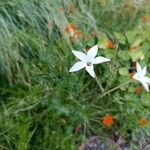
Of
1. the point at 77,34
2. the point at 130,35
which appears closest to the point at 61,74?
the point at 77,34

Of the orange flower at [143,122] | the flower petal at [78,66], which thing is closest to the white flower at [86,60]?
the flower petal at [78,66]

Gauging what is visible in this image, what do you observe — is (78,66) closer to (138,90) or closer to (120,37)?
(138,90)

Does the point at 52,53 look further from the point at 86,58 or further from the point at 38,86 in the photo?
the point at 86,58

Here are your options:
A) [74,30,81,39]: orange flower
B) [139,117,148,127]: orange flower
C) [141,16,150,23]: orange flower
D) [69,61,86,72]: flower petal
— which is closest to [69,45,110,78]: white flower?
[69,61,86,72]: flower petal

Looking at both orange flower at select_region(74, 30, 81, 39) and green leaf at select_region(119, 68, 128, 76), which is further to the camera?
orange flower at select_region(74, 30, 81, 39)

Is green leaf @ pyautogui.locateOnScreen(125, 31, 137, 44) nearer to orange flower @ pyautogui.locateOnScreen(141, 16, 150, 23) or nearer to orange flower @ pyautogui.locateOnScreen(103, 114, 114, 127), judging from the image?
orange flower @ pyautogui.locateOnScreen(141, 16, 150, 23)

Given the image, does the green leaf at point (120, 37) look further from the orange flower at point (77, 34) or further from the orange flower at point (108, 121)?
the orange flower at point (108, 121)

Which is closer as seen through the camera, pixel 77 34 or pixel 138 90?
pixel 138 90

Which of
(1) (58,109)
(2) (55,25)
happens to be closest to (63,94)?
(1) (58,109)
